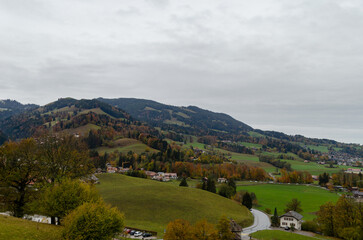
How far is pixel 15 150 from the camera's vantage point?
4341cm

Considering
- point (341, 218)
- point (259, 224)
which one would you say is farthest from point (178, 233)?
point (259, 224)

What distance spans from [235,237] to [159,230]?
60.3 feet

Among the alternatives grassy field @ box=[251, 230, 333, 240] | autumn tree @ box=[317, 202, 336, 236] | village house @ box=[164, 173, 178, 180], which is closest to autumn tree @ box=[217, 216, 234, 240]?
grassy field @ box=[251, 230, 333, 240]

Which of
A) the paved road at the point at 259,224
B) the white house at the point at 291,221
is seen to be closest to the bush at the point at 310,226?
the white house at the point at 291,221

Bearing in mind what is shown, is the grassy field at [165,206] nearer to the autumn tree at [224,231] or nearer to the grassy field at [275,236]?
the grassy field at [275,236]

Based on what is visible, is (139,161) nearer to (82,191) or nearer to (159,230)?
(159,230)

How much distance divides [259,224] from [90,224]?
60.4m

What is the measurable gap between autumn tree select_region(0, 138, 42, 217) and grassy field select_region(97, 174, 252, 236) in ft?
83.9

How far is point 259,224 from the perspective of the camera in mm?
72750

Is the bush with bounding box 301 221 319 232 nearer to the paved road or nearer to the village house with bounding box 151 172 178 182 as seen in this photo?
the paved road

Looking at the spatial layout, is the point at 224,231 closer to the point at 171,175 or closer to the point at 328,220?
the point at 328,220

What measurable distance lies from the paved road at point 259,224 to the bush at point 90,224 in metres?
39.6

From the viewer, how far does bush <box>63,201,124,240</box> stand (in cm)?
2789

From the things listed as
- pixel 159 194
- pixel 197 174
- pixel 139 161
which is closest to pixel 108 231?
pixel 159 194
